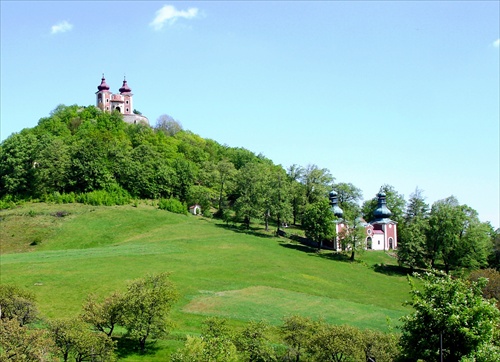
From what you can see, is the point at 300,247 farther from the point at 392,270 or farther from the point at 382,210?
the point at 382,210

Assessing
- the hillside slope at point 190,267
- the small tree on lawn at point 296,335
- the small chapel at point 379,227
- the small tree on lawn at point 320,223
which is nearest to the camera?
the small tree on lawn at point 296,335

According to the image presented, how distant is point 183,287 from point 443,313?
33.0 meters

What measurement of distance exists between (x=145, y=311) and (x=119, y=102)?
4332 inches

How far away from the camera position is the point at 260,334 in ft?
109

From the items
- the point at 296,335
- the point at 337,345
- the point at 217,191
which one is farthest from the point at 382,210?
the point at 337,345

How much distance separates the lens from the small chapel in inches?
3465

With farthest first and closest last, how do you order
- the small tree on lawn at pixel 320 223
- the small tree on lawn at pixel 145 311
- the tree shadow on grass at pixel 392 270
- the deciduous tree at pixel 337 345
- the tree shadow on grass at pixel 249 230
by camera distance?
the tree shadow on grass at pixel 249 230, the small tree on lawn at pixel 320 223, the tree shadow on grass at pixel 392 270, the small tree on lawn at pixel 145 311, the deciduous tree at pixel 337 345

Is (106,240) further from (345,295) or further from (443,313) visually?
(443,313)

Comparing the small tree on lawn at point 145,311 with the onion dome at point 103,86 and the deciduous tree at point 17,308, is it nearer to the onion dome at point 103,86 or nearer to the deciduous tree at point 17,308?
the deciduous tree at point 17,308

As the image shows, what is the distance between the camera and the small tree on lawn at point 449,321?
22.2 metres

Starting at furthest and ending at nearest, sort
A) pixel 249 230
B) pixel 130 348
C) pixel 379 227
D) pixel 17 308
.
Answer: pixel 379 227, pixel 249 230, pixel 130 348, pixel 17 308

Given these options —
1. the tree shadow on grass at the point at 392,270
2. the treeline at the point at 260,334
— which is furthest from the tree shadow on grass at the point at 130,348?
the tree shadow on grass at the point at 392,270

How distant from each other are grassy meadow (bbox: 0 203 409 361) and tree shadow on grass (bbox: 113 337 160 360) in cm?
28

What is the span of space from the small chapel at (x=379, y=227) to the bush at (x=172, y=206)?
88.7 feet
